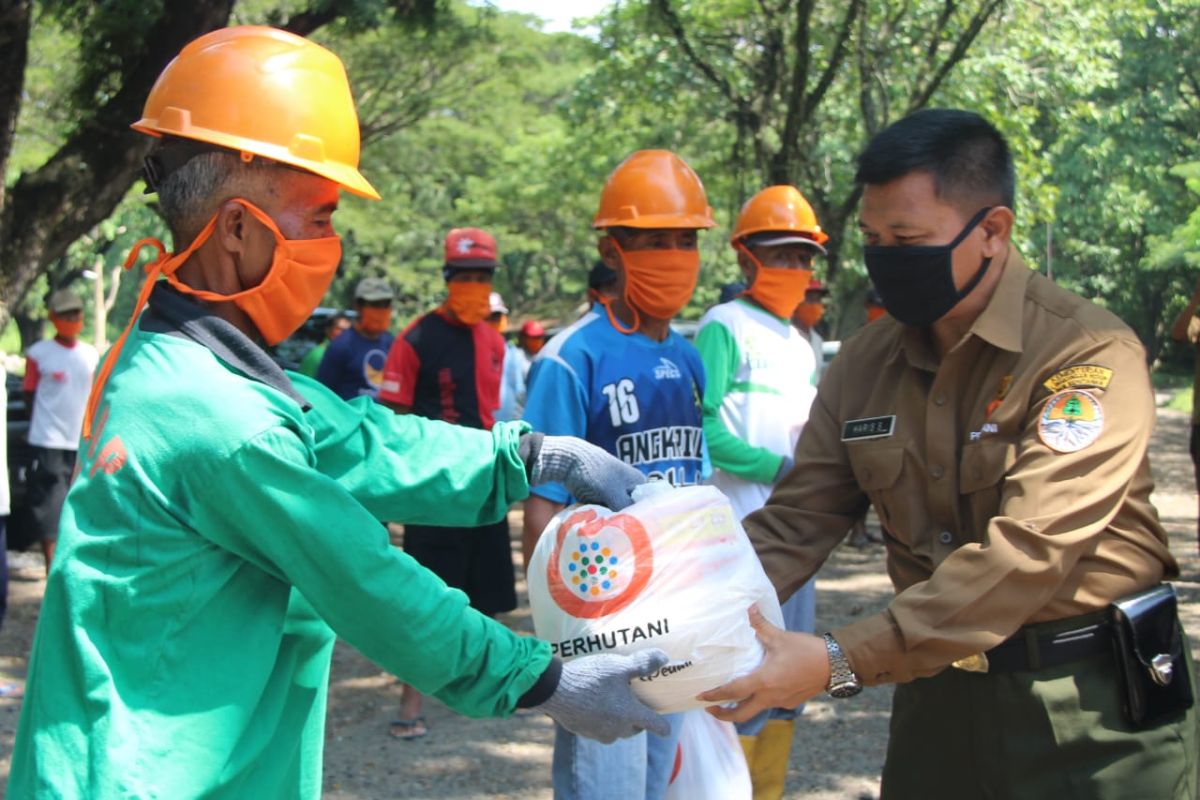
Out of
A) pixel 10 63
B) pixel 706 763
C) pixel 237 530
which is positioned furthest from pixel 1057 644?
pixel 10 63

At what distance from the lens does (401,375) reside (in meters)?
6.58

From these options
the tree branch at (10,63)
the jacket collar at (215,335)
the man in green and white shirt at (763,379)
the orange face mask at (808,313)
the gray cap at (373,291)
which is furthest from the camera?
the gray cap at (373,291)

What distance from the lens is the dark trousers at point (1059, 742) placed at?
8.46ft

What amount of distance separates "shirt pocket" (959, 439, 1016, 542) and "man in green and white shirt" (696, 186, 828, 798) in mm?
1878

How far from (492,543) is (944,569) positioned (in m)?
4.16

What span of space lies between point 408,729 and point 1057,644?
404 centimetres

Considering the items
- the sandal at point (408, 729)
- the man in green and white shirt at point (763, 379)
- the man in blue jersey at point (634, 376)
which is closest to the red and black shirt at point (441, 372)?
the sandal at point (408, 729)

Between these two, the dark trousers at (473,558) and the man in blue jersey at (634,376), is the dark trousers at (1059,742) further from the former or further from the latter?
the dark trousers at (473,558)

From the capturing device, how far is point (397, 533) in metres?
11.5

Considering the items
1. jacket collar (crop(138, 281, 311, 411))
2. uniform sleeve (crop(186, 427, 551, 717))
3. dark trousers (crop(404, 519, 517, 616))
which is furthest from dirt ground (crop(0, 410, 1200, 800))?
jacket collar (crop(138, 281, 311, 411))

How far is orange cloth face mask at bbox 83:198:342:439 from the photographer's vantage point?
7.41ft

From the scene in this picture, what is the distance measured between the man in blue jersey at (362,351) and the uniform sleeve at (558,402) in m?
4.72

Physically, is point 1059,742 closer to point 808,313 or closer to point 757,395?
point 757,395

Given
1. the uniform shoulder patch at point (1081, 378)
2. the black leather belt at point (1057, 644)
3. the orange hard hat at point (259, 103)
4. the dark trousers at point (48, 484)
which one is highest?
the orange hard hat at point (259, 103)
